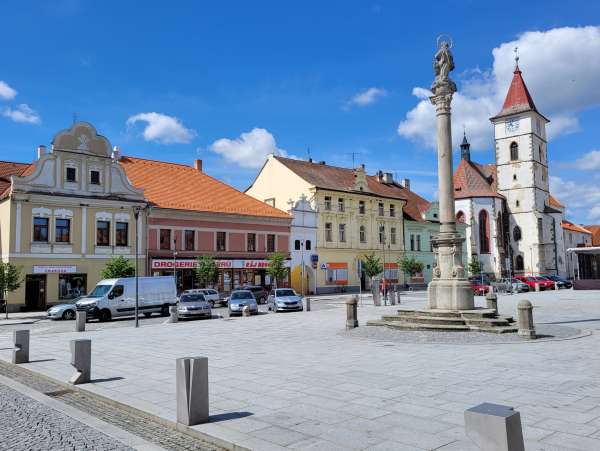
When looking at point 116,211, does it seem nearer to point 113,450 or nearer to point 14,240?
point 14,240

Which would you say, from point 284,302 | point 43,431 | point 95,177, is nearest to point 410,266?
point 284,302

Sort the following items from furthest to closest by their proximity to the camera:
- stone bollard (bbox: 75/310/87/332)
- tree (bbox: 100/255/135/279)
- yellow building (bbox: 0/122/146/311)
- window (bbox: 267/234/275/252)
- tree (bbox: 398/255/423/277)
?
tree (bbox: 398/255/423/277) < window (bbox: 267/234/275/252) < yellow building (bbox: 0/122/146/311) < tree (bbox: 100/255/135/279) < stone bollard (bbox: 75/310/87/332)

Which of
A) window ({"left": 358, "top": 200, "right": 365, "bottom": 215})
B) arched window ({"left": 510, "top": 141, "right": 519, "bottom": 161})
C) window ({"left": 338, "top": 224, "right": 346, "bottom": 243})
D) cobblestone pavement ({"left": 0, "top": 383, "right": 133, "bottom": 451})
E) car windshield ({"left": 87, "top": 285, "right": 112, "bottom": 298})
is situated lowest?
cobblestone pavement ({"left": 0, "top": 383, "right": 133, "bottom": 451})

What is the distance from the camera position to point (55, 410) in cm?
840

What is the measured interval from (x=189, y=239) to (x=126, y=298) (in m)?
14.7

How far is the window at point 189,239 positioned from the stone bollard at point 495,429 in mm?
38551

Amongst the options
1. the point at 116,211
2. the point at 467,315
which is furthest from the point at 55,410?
the point at 116,211

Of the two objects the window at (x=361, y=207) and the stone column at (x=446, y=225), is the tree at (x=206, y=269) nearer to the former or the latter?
the window at (x=361, y=207)

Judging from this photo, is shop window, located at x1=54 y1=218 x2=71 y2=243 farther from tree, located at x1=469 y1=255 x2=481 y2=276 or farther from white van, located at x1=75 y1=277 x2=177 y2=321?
tree, located at x1=469 y1=255 x2=481 y2=276

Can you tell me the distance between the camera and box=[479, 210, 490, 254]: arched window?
7281 centimetres

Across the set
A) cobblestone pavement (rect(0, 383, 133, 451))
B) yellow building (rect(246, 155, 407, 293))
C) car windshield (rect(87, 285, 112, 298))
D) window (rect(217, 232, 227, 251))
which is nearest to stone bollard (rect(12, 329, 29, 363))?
cobblestone pavement (rect(0, 383, 133, 451))

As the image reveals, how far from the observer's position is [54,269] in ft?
115

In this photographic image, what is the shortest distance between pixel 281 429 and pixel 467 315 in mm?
11534

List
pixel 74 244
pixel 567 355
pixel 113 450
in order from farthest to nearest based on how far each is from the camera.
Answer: pixel 74 244 → pixel 567 355 → pixel 113 450
